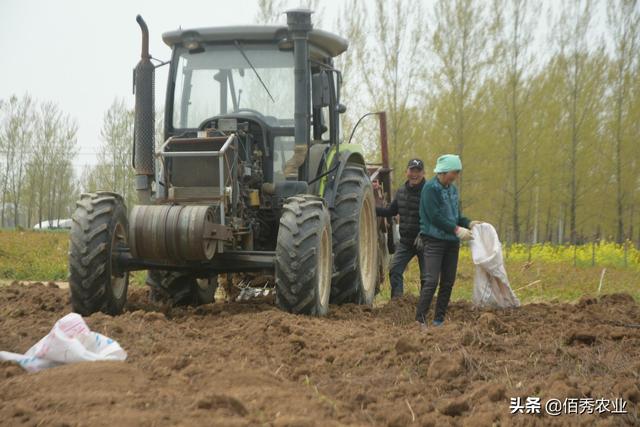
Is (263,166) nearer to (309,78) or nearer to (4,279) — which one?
(309,78)

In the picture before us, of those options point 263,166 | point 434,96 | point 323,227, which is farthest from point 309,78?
point 434,96

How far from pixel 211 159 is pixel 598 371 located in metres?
4.14

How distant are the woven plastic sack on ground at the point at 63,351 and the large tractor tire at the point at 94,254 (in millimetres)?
2218

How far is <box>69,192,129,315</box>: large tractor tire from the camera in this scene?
7.42 m

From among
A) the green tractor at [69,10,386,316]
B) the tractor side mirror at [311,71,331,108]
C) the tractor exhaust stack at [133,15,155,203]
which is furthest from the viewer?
the tractor side mirror at [311,71,331,108]

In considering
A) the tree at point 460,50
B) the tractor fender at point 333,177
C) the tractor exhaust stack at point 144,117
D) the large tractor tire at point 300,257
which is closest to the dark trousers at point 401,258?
the tractor fender at point 333,177

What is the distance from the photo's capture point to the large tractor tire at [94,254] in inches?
292

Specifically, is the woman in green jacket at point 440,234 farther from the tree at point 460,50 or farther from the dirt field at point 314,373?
the tree at point 460,50

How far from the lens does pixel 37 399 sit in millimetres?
4137

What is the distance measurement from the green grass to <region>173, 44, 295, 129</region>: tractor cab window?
4.31 metres

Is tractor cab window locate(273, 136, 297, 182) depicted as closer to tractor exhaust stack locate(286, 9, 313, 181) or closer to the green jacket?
tractor exhaust stack locate(286, 9, 313, 181)

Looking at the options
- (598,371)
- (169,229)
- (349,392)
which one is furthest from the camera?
(169,229)

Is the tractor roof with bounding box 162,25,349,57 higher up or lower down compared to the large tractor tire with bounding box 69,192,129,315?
higher up

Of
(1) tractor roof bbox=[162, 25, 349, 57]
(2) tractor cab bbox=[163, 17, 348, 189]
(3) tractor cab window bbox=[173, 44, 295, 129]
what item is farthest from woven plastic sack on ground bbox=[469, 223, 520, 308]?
(1) tractor roof bbox=[162, 25, 349, 57]
